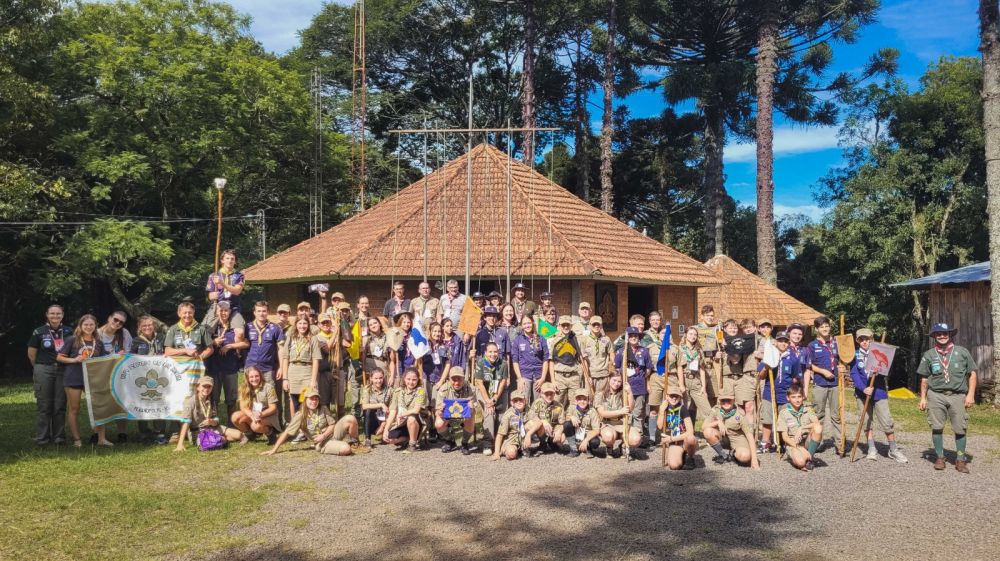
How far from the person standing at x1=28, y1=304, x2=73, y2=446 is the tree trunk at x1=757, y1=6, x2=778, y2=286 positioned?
2073 cm

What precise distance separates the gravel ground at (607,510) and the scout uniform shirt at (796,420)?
0.42 metres

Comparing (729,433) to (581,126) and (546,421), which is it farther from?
(581,126)

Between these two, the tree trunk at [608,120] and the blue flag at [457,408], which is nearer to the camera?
the blue flag at [457,408]

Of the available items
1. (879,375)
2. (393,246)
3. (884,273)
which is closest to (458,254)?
(393,246)

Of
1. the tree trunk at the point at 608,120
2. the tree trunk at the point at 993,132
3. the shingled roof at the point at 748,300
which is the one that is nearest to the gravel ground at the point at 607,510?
the tree trunk at the point at 993,132

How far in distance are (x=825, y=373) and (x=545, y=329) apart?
3576 millimetres

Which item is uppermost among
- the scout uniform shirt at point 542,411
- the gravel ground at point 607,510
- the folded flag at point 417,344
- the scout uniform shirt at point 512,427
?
the folded flag at point 417,344

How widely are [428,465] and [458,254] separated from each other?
808 centimetres

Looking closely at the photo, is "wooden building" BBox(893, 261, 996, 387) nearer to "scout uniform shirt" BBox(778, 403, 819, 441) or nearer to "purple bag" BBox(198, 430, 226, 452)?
"scout uniform shirt" BBox(778, 403, 819, 441)

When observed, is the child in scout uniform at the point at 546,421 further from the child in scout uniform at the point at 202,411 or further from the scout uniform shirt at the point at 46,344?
the scout uniform shirt at the point at 46,344

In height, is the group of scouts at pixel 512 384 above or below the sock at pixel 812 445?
above

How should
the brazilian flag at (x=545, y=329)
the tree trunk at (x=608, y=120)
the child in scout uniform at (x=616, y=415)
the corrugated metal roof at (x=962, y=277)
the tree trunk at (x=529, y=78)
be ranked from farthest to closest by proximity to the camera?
the tree trunk at (x=608, y=120)
the tree trunk at (x=529, y=78)
the corrugated metal roof at (x=962, y=277)
the brazilian flag at (x=545, y=329)
the child in scout uniform at (x=616, y=415)

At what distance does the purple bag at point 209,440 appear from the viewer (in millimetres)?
9164

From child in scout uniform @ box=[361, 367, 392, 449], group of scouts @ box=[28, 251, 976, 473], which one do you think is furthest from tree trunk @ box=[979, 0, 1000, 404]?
child in scout uniform @ box=[361, 367, 392, 449]
